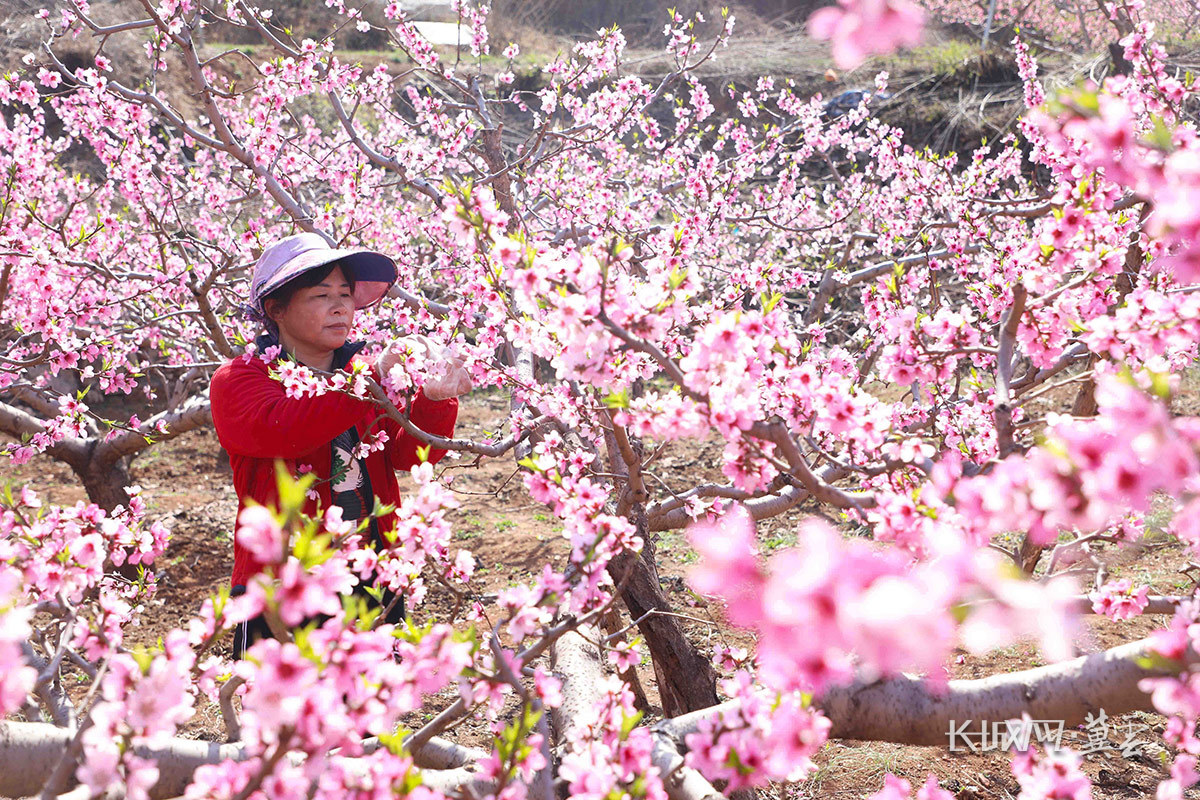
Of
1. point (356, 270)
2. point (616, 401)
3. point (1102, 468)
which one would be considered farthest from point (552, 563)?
point (1102, 468)

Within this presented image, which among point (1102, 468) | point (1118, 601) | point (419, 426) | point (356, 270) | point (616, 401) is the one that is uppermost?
point (356, 270)

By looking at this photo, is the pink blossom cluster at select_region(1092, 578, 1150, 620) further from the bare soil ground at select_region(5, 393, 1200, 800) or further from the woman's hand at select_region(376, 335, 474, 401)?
the woman's hand at select_region(376, 335, 474, 401)

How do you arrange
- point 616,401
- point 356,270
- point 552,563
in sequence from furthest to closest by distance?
1. point 552,563
2. point 356,270
3. point 616,401

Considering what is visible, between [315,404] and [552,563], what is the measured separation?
3.35 metres

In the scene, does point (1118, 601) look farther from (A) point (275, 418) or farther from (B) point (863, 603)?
(A) point (275, 418)

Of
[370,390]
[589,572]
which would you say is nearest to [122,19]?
[370,390]

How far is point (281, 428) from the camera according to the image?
233 cm

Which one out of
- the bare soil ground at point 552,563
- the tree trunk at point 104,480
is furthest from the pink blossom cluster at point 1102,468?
the tree trunk at point 104,480

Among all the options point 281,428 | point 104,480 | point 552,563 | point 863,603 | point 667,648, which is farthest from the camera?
point 552,563

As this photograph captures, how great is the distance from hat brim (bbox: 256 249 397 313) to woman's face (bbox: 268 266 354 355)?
7 centimetres

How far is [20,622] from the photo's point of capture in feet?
3.07

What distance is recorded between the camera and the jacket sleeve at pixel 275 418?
2.35 meters

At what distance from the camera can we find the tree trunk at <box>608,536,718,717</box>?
122 inches

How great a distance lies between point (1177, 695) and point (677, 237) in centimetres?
189
